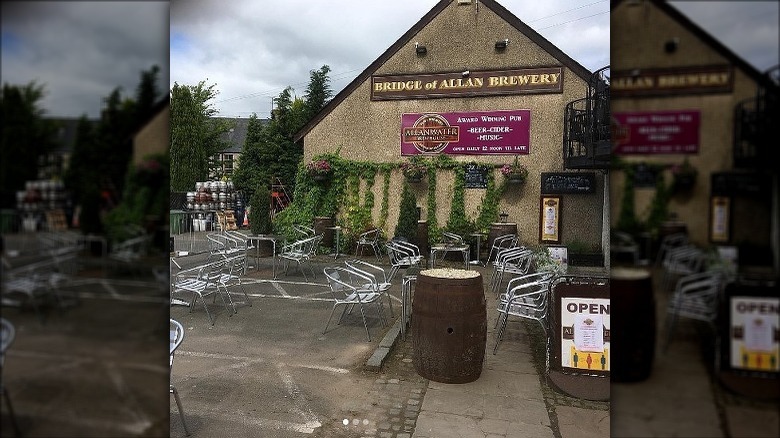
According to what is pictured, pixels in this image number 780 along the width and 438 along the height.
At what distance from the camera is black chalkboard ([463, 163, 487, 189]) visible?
24.4 feet

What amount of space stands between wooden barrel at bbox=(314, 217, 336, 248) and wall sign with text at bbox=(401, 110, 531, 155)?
1502 mm

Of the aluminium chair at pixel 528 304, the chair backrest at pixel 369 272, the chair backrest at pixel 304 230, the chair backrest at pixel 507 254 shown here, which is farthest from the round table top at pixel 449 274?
the chair backrest at pixel 304 230

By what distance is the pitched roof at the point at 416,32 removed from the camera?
5.99m

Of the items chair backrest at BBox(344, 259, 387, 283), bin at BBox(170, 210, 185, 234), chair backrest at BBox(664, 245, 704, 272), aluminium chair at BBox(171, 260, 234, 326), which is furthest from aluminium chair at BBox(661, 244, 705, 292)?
aluminium chair at BBox(171, 260, 234, 326)

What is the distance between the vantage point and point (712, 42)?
0.75 metres

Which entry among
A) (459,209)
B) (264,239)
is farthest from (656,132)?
(459,209)

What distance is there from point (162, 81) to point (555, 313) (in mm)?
2782

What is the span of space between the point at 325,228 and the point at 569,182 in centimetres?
346

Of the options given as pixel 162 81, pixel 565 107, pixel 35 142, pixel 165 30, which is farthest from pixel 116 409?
pixel 565 107

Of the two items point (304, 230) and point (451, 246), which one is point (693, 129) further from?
point (304, 230)

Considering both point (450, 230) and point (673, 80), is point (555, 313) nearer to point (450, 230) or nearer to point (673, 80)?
point (673, 80)

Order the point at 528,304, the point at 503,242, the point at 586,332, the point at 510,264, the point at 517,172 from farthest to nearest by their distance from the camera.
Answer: the point at 503,242, the point at 517,172, the point at 510,264, the point at 528,304, the point at 586,332

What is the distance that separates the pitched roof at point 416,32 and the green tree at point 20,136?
496cm

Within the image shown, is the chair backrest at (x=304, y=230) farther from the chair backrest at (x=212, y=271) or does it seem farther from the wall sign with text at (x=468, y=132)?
the wall sign with text at (x=468, y=132)
